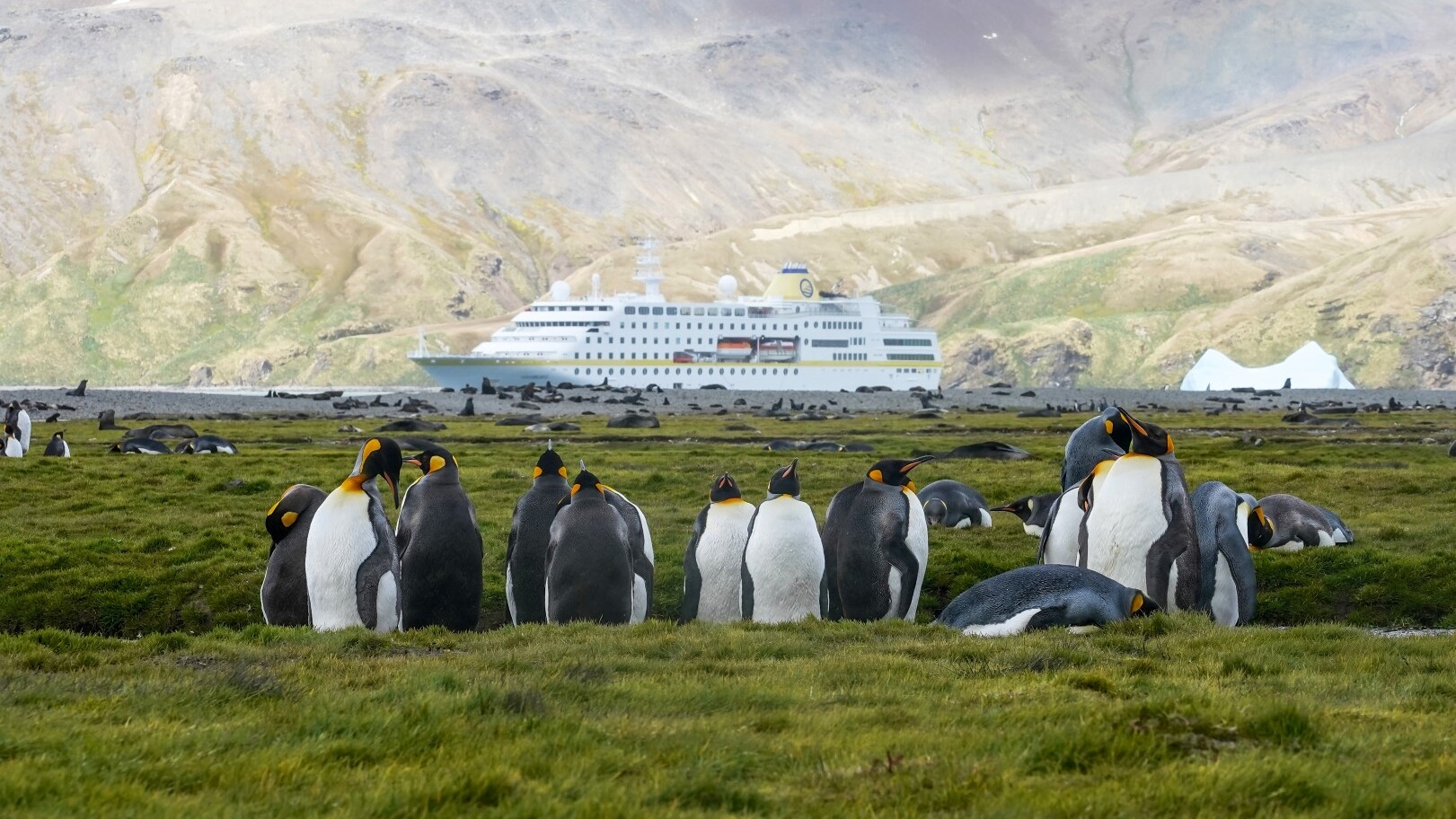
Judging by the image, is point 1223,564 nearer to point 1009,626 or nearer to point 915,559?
point 915,559

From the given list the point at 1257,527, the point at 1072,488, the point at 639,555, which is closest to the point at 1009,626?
the point at 1072,488

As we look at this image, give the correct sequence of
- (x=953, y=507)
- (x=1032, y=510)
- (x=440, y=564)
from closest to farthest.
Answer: (x=440, y=564) < (x=1032, y=510) < (x=953, y=507)

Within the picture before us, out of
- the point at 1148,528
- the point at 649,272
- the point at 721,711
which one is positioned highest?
the point at 649,272

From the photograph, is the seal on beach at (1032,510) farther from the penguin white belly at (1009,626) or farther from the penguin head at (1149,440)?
the penguin white belly at (1009,626)

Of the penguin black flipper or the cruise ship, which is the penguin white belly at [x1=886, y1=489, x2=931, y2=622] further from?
the cruise ship

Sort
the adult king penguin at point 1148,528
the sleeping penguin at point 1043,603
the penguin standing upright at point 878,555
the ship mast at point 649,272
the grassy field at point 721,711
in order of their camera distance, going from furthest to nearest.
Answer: the ship mast at point 649,272 → the penguin standing upright at point 878,555 → the adult king penguin at point 1148,528 → the sleeping penguin at point 1043,603 → the grassy field at point 721,711

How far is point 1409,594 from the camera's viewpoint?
14977 millimetres

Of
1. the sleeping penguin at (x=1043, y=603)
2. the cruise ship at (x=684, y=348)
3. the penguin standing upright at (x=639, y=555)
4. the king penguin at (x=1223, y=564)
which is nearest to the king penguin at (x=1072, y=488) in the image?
the king penguin at (x=1223, y=564)

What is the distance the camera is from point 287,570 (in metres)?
13.6

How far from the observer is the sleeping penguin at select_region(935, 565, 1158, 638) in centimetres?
1151

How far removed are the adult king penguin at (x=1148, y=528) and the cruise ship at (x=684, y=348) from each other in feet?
387

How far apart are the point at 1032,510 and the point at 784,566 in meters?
6.61

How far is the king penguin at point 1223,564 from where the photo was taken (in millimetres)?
13508

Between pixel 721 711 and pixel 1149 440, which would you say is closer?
pixel 721 711
